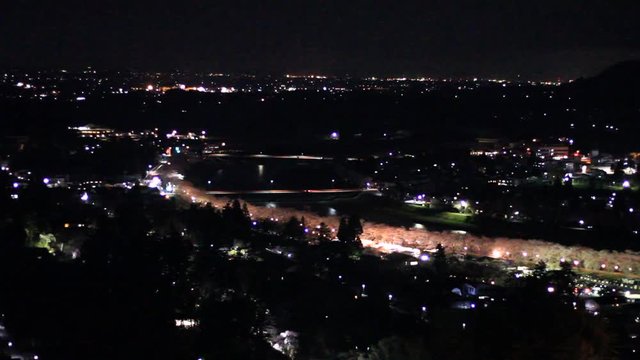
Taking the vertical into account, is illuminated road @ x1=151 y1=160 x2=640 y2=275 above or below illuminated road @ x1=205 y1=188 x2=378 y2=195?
above

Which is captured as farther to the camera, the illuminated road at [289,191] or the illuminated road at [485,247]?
the illuminated road at [289,191]

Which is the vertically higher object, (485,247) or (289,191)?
(485,247)

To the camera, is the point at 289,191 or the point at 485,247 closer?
the point at 485,247

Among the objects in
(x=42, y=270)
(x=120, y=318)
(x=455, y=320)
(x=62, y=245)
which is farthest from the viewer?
(x=62, y=245)

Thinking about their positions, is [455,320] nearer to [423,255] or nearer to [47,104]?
[423,255]

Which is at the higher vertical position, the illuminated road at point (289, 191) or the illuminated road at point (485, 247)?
the illuminated road at point (485, 247)

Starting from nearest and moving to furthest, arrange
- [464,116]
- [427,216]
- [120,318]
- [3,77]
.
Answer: [120,318], [427,216], [464,116], [3,77]

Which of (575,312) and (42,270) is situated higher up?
(575,312)

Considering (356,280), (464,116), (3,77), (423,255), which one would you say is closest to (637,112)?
(464,116)

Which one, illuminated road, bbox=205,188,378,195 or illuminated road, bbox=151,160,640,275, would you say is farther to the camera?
illuminated road, bbox=205,188,378,195

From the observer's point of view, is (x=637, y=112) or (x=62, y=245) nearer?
(x=62, y=245)

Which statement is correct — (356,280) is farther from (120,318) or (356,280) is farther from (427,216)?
(427,216)
